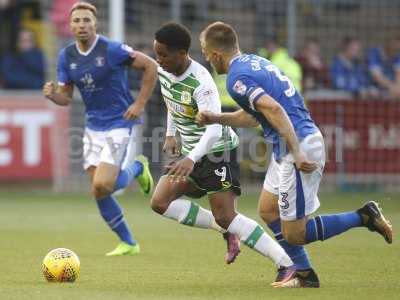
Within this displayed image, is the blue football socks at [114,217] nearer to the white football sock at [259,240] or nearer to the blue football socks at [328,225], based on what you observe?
the white football sock at [259,240]

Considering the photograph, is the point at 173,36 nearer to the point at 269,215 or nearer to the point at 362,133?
the point at 269,215

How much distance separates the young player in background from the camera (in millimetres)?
8883

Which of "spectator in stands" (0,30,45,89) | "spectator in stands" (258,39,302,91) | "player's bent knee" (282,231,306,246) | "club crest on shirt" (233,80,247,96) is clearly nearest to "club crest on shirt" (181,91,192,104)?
"club crest on shirt" (233,80,247,96)

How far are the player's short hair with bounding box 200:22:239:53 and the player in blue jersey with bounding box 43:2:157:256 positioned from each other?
2.92 m

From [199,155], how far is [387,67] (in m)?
13.0

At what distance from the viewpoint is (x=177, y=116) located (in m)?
9.56

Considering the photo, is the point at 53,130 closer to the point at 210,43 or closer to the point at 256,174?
the point at 256,174

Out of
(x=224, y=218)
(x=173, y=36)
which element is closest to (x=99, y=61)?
(x=173, y=36)

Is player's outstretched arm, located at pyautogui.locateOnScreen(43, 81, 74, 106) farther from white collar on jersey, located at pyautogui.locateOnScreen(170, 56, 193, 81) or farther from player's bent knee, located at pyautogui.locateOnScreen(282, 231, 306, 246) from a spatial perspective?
player's bent knee, located at pyautogui.locateOnScreen(282, 231, 306, 246)

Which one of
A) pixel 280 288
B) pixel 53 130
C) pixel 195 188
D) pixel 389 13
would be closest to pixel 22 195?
pixel 53 130

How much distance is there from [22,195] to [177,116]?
9.56 m

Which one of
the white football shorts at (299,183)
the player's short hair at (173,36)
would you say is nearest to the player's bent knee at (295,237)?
the white football shorts at (299,183)

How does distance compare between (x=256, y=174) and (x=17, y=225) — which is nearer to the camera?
(x=17, y=225)

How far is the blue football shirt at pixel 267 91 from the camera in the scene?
8.18 m
